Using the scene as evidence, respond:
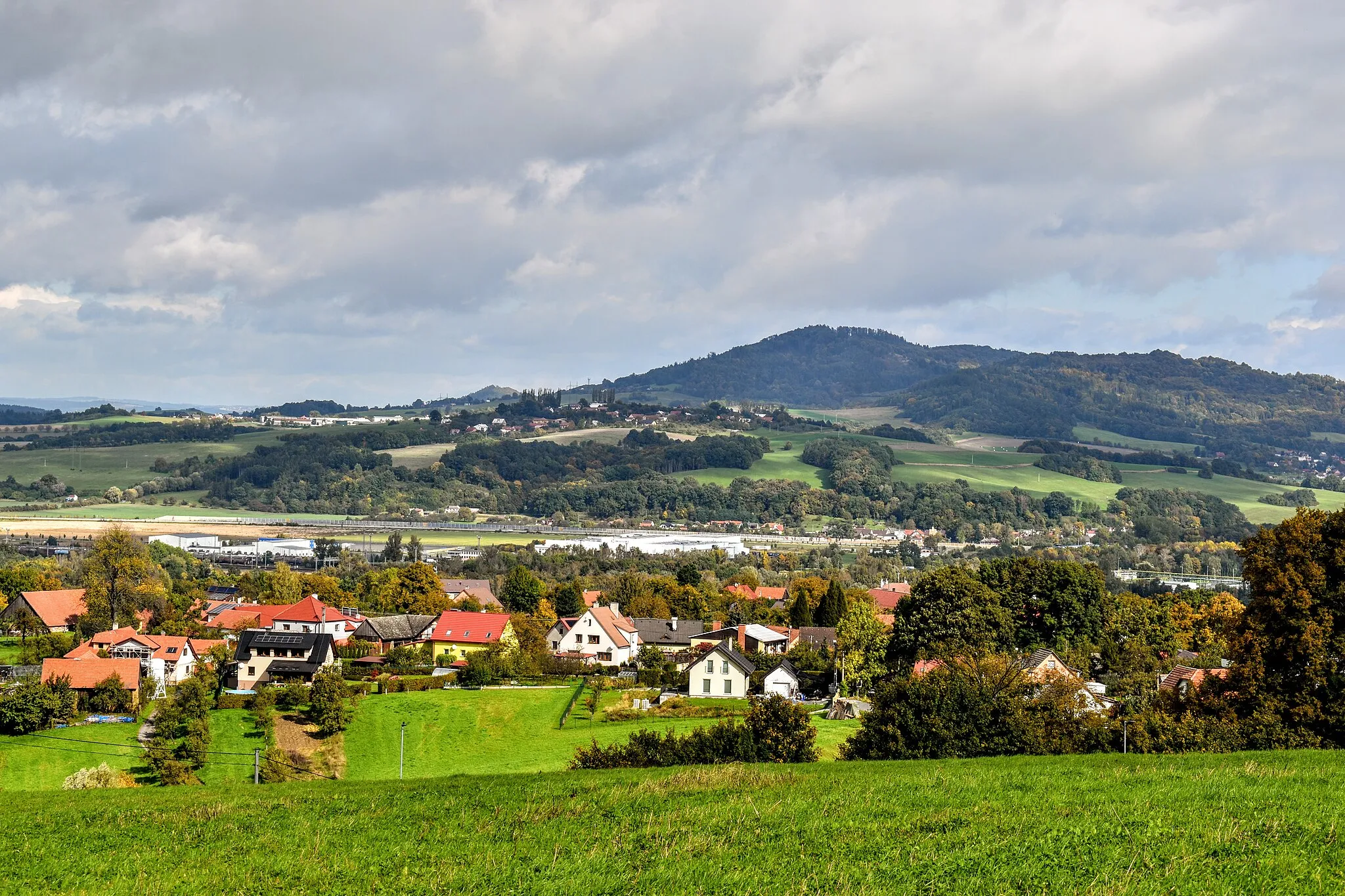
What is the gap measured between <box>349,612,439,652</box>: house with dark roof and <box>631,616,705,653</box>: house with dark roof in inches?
460

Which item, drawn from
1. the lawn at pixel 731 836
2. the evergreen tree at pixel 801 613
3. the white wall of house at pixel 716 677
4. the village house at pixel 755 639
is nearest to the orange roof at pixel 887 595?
the evergreen tree at pixel 801 613

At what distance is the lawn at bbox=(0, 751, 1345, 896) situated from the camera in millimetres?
11047

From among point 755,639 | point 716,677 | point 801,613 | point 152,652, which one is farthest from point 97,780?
point 801,613

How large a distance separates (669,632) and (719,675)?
16605 mm

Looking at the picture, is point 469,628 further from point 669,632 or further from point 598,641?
point 669,632

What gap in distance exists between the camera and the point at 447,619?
5997cm

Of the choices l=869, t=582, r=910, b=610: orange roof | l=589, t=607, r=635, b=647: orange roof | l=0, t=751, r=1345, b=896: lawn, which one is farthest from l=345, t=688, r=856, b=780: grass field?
l=869, t=582, r=910, b=610: orange roof

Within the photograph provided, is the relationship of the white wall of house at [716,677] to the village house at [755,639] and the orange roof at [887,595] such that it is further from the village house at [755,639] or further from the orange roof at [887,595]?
the orange roof at [887,595]

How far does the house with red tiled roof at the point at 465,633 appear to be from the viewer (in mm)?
58500

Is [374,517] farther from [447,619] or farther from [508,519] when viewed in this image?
[447,619]

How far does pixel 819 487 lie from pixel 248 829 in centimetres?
17482

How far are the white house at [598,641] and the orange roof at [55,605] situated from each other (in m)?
25.6

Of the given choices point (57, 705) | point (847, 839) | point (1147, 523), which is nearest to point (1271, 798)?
point (847, 839)

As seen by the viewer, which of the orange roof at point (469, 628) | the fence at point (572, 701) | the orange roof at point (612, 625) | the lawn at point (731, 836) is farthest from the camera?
the orange roof at point (612, 625)
